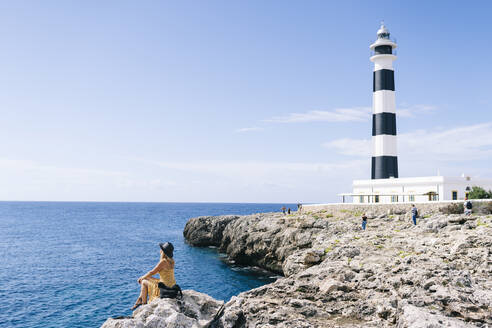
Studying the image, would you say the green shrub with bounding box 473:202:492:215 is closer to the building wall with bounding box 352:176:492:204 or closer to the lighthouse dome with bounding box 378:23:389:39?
the building wall with bounding box 352:176:492:204

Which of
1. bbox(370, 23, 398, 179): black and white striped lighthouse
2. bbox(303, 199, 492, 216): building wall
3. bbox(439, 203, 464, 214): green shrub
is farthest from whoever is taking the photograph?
bbox(370, 23, 398, 179): black and white striped lighthouse

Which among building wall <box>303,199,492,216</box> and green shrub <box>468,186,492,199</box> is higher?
green shrub <box>468,186,492,199</box>

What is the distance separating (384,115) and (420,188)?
1171 cm

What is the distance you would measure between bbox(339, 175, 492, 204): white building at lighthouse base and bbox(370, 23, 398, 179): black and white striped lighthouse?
2178 millimetres

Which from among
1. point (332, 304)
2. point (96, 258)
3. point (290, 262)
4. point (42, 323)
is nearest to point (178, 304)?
point (332, 304)

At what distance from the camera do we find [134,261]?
4469 centimetres

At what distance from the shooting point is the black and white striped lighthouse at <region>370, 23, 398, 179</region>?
1988 inches

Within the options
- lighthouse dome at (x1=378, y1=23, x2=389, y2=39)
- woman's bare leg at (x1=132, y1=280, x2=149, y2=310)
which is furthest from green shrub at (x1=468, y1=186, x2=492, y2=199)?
woman's bare leg at (x1=132, y1=280, x2=149, y2=310)

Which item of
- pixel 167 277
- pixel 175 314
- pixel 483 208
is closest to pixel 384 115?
pixel 483 208

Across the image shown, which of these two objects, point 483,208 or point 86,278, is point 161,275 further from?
point 483,208

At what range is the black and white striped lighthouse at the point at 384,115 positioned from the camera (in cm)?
5050

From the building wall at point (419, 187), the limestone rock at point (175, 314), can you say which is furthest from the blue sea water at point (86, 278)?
the building wall at point (419, 187)

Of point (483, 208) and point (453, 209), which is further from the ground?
point (483, 208)

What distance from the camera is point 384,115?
5075 cm
